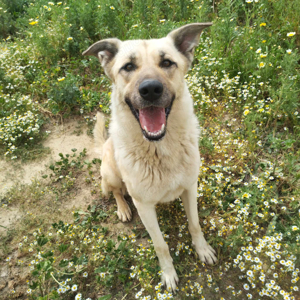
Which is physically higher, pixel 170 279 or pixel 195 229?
pixel 195 229

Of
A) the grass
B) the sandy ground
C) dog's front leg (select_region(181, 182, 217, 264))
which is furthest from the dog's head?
the sandy ground

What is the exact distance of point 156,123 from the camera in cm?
223

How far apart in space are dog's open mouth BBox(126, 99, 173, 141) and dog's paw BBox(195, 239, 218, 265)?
4.68 ft

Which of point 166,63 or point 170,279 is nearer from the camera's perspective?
point 166,63

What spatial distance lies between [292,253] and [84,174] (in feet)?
9.89

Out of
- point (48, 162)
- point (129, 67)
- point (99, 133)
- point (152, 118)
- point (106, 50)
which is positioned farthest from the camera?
point (48, 162)

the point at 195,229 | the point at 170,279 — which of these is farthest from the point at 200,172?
the point at 170,279

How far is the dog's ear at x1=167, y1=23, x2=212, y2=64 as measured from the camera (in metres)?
2.38

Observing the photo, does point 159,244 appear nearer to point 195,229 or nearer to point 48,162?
point 195,229

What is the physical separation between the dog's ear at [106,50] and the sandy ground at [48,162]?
78.8 inches

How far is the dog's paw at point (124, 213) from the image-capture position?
3.30 meters

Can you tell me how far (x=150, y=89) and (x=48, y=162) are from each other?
291 cm

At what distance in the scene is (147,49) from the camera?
232cm

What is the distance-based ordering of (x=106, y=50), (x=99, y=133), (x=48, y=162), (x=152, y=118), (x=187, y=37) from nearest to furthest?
(x=152, y=118) < (x=187, y=37) < (x=106, y=50) < (x=99, y=133) < (x=48, y=162)
